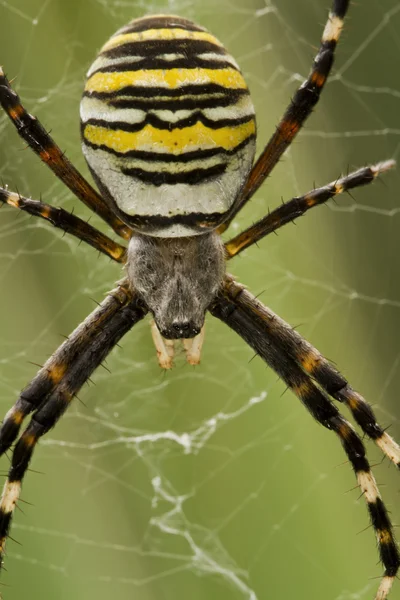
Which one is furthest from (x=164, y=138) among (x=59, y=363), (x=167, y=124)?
(x=59, y=363)

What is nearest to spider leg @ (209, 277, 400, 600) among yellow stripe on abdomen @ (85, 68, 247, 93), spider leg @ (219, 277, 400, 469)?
spider leg @ (219, 277, 400, 469)

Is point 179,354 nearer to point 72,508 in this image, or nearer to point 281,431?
point 281,431

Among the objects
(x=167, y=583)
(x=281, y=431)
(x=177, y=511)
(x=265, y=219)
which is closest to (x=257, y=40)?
(x=265, y=219)

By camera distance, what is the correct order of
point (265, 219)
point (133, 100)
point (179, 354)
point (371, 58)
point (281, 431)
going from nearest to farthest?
point (133, 100)
point (265, 219)
point (179, 354)
point (281, 431)
point (371, 58)

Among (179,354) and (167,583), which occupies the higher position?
(179,354)

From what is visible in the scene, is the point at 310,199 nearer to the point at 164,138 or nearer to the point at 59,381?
the point at 164,138

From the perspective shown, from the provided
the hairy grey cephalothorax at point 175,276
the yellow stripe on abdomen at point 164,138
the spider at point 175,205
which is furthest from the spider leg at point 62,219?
the yellow stripe on abdomen at point 164,138

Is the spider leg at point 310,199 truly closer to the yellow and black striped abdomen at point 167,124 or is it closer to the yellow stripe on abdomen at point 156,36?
the yellow and black striped abdomen at point 167,124
